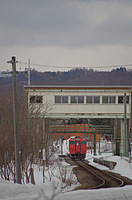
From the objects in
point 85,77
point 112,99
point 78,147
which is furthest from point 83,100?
point 85,77

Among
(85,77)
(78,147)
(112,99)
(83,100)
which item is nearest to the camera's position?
(83,100)

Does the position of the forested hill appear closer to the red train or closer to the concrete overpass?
the red train

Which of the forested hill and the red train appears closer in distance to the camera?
the red train

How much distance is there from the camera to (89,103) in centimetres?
2725

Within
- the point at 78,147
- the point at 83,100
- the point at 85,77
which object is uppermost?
the point at 85,77

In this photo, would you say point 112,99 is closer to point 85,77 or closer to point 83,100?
point 83,100

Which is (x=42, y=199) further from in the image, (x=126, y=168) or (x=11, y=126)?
(x=126, y=168)

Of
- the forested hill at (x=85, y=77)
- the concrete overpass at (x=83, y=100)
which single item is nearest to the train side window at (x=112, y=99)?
the concrete overpass at (x=83, y=100)

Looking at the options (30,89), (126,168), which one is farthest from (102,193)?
(30,89)

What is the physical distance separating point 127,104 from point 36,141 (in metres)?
13.5

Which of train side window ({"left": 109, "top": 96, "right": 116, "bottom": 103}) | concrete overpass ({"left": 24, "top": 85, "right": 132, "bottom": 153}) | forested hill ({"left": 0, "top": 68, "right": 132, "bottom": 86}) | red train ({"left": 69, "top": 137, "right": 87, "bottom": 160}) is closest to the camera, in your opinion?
concrete overpass ({"left": 24, "top": 85, "right": 132, "bottom": 153})

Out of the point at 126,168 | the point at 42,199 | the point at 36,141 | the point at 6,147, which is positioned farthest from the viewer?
the point at 126,168

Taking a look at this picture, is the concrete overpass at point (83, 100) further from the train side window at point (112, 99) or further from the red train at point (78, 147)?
the red train at point (78, 147)

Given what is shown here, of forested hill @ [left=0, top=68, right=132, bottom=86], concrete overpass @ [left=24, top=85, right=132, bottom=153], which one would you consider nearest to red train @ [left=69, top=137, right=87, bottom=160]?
concrete overpass @ [left=24, top=85, right=132, bottom=153]
